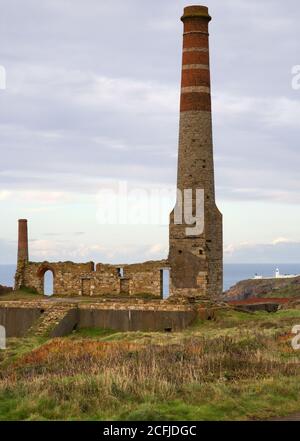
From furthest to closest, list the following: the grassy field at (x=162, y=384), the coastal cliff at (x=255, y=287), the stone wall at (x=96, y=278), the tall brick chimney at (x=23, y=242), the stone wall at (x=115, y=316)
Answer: the coastal cliff at (x=255, y=287) < the tall brick chimney at (x=23, y=242) < the stone wall at (x=96, y=278) < the stone wall at (x=115, y=316) < the grassy field at (x=162, y=384)

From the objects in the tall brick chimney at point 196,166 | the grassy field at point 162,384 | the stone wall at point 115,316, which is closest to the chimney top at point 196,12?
the tall brick chimney at point 196,166

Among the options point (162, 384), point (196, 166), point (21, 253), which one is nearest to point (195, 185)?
point (196, 166)

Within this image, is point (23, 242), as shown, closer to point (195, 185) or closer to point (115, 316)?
point (195, 185)

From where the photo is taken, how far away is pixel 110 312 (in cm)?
3272

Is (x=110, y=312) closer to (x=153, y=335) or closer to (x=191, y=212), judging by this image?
(x=153, y=335)

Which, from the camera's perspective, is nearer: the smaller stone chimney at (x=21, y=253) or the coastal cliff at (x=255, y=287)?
the smaller stone chimney at (x=21, y=253)

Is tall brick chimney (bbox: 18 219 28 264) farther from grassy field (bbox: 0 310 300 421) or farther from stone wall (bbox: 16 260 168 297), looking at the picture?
grassy field (bbox: 0 310 300 421)

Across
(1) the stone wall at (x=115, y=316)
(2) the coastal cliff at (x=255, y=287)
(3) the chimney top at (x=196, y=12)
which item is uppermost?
(3) the chimney top at (x=196, y=12)

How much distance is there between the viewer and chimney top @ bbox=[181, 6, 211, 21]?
1501 inches

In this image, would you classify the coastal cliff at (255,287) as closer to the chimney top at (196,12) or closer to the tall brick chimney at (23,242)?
the tall brick chimney at (23,242)

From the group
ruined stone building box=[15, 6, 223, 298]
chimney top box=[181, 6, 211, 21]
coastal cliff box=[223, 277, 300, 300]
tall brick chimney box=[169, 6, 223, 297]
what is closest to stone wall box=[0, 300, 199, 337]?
ruined stone building box=[15, 6, 223, 298]

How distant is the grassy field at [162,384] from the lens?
12.1m

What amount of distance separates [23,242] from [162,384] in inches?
1371
